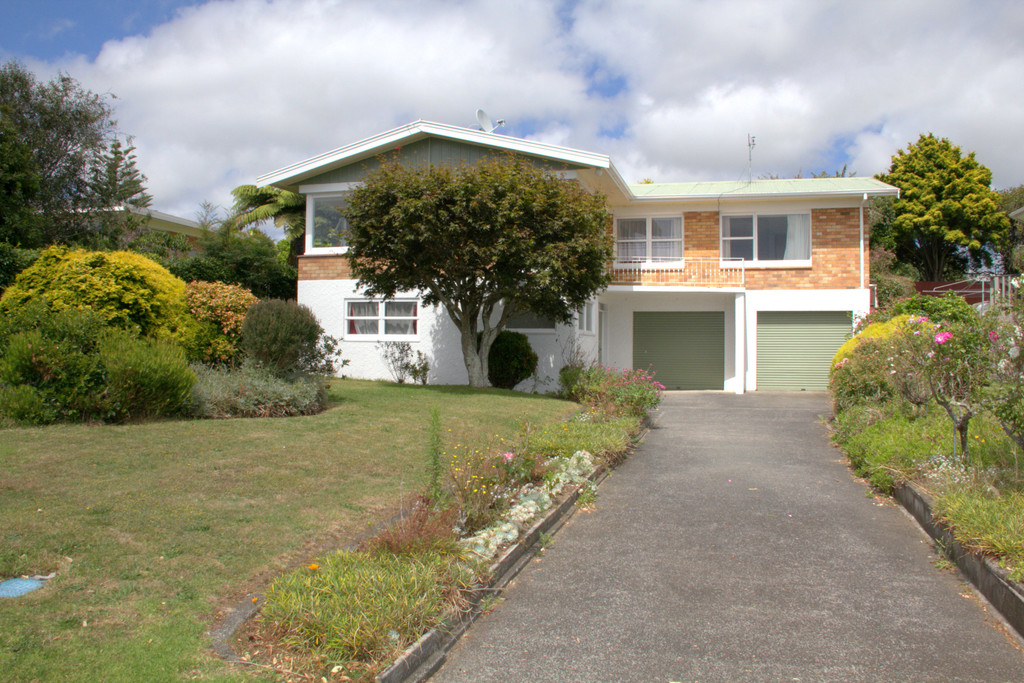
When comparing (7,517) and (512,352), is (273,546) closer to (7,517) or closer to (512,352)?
(7,517)

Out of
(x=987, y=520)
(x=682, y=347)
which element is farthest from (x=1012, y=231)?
(x=987, y=520)

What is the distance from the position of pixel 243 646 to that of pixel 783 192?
19749 mm

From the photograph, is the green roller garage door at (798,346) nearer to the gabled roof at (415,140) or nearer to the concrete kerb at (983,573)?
the gabled roof at (415,140)

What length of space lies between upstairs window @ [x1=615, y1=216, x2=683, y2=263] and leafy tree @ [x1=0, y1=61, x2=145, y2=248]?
15544 millimetres

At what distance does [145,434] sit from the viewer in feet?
26.2

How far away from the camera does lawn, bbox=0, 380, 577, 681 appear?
367 centimetres

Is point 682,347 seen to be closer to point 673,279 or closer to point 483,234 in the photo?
point 673,279

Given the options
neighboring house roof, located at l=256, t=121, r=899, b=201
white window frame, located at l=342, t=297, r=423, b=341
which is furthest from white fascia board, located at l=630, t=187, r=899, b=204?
white window frame, located at l=342, t=297, r=423, b=341

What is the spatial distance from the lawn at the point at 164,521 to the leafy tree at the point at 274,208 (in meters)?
20.8

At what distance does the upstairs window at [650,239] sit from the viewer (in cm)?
2181

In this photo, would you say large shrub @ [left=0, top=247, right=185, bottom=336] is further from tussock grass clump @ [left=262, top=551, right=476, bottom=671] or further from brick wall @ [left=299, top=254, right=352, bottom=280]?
brick wall @ [left=299, top=254, right=352, bottom=280]

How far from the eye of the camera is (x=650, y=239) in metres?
21.9

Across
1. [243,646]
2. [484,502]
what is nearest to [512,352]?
[484,502]

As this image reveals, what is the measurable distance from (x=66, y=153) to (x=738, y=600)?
25032 mm
